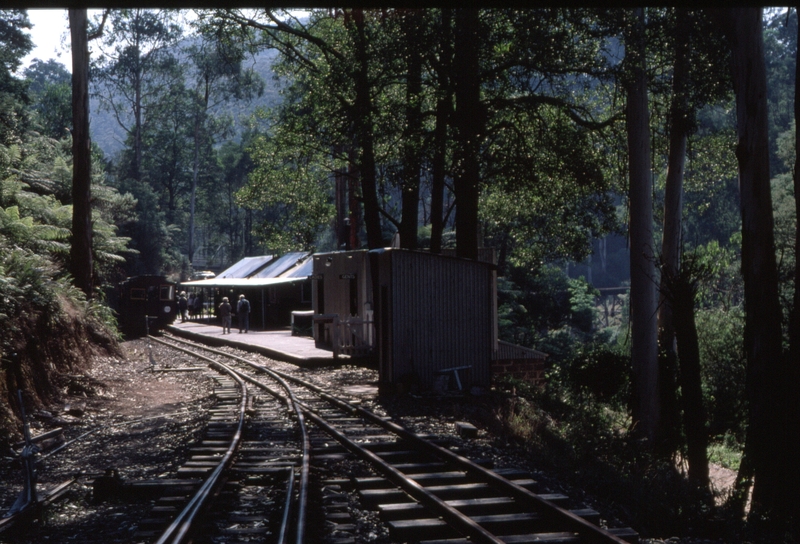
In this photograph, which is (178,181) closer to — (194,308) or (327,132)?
(194,308)

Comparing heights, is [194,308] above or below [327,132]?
below

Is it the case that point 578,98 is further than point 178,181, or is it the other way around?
point 178,181

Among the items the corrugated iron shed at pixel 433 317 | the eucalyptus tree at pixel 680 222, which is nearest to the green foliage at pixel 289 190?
the corrugated iron shed at pixel 433 317

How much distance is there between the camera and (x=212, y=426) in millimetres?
11305

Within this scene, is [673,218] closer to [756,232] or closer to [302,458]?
[756,232]

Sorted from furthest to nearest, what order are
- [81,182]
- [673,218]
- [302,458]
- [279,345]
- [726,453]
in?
[279,345], [726,453], [81,182], [673,218], [302,458]

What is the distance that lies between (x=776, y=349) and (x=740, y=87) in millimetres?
3528

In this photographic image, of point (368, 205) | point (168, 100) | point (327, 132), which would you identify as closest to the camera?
point (327, 132)

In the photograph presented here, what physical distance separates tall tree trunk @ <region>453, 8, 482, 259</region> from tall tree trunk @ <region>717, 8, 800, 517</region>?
580 centimetres

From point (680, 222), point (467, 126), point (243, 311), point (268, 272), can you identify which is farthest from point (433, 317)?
point (268, 272)

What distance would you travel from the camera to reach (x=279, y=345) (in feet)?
89.5

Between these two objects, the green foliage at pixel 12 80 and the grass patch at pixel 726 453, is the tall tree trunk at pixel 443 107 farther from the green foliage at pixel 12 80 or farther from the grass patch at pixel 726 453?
the green foliage at pixel 12 80

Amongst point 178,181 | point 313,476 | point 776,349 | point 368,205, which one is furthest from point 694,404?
point 178,181

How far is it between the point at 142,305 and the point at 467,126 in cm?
2713
